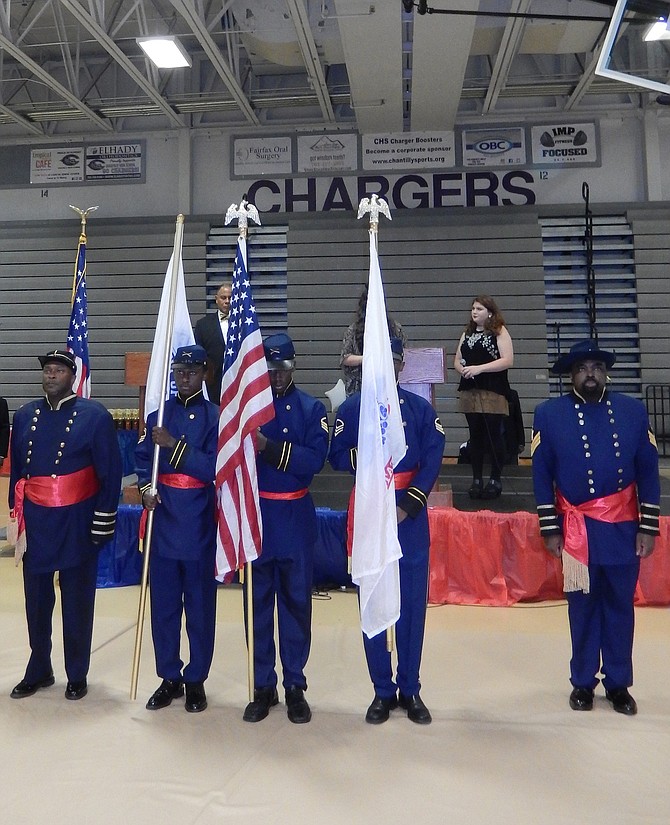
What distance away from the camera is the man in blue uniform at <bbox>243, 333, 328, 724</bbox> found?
114 inches

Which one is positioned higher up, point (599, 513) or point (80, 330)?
point (80, 330)

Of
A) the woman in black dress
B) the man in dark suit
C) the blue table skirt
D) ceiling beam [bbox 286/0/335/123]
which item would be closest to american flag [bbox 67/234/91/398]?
the man in dark suit

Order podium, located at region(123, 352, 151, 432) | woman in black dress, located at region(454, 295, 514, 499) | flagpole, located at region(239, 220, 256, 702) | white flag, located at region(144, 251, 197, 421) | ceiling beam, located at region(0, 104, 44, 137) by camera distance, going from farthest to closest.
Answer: ceiling beam, located at region(0, 104, 44, 137) → podium, located at region(123, 352, 151, 432) → woman in black dress, located at region(454, 295, 514, 499) → white flag, located at region(144, 251, 197, 421) → flagpole, located at region(239, 220, 256, 702)

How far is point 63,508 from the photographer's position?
3092 mm

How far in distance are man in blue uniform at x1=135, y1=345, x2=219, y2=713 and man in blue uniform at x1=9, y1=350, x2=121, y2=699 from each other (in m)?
0.28

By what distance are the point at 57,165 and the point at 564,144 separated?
7.92 m

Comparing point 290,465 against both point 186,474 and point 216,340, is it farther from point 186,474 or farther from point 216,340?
point 216,340

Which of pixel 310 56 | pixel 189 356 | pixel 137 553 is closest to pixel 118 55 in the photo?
pixel 310 56

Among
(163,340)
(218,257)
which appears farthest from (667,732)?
(218,257)

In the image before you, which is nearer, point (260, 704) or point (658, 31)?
point (260, 704)

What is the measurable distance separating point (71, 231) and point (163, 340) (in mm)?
7969

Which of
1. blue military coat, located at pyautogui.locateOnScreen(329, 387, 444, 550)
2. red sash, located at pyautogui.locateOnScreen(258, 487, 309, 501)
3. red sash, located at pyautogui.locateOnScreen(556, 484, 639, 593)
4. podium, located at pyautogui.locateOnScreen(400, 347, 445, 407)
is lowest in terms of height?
red sash, located at pyautogui.locateOnScreen(556, 484, 639, 593)

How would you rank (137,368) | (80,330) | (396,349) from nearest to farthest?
(396,349)
(80,330)
(137,368)

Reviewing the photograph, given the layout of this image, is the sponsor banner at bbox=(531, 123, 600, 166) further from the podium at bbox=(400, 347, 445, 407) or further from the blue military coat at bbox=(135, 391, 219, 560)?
the blue military coat at bbox=(135, 391, 219, 560)
